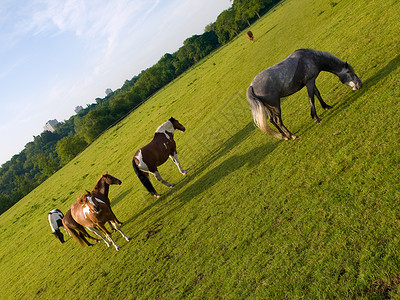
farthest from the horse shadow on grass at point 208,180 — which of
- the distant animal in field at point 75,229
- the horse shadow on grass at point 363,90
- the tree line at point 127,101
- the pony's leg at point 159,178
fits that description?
the tree line at point 127,101

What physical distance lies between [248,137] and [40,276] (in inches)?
382

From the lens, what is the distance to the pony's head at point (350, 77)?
687 centimetres

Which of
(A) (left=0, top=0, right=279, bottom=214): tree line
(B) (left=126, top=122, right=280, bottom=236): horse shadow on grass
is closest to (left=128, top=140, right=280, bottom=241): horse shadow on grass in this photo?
(B) (left=126, top=122, right=280, bottom=236): horse shadow on grass

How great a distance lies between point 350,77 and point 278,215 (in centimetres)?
501

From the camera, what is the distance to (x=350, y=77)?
274 inches

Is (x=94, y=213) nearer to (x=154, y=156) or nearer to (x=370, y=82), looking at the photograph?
(x=154, y=156)

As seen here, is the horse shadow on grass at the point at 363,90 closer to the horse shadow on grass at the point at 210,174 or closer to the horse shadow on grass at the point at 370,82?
the horse shadow on grass at the point at 370,82

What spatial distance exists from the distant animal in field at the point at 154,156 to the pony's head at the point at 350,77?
644cm

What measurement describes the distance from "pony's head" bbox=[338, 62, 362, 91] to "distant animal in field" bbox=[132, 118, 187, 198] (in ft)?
21.1

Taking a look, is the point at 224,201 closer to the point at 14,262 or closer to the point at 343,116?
the point at 343,116

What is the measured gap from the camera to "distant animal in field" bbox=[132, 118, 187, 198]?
8703 mm

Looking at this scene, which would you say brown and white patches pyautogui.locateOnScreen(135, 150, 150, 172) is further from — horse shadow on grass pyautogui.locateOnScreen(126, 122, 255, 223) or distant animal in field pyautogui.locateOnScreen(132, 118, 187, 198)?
horse shadow on grass pyautogui.locateOnScreen(126, 122, 255, 223)

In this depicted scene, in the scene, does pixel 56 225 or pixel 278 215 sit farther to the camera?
pixel 56 225

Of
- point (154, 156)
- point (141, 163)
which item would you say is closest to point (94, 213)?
point (141, 163)
